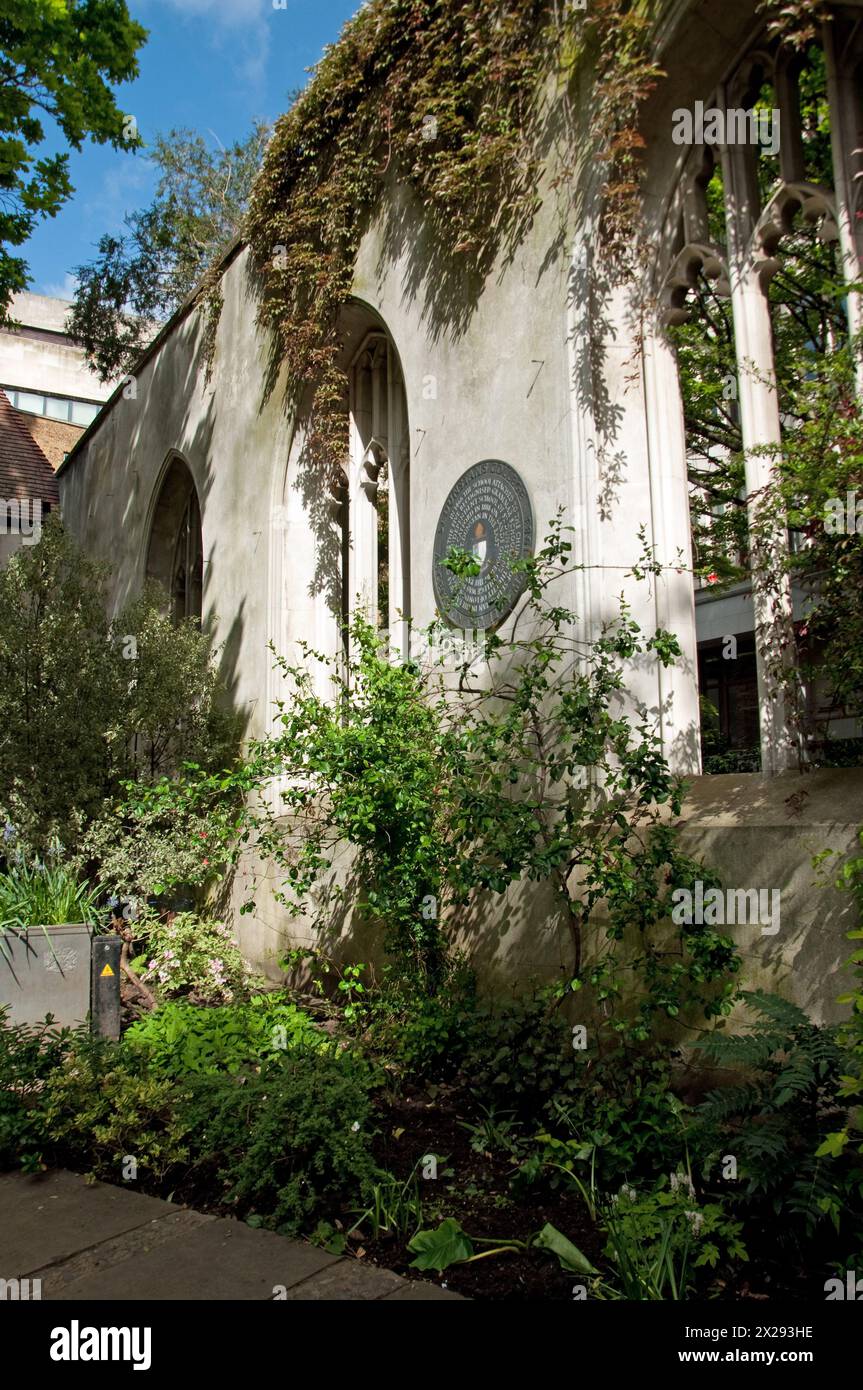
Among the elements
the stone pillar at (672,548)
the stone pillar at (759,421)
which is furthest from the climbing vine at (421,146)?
the stone pillar at (672,548)

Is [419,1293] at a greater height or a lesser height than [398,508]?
lesser

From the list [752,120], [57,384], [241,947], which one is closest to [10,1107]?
[241,947]

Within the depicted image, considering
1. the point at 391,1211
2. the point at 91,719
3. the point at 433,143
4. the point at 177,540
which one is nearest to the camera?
the point at 391,1211

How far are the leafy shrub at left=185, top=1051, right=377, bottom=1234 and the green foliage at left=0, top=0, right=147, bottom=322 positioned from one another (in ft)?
29.7

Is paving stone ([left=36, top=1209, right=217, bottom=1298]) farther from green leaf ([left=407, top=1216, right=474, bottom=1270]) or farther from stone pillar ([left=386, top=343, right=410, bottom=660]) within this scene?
stone pillar ([left=386, top=343, right=410, bottom=660])

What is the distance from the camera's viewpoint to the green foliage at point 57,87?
9.05 meters

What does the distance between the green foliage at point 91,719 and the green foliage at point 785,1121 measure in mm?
4525

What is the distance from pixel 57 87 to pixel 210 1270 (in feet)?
34.4

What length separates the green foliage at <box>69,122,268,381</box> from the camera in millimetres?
18516

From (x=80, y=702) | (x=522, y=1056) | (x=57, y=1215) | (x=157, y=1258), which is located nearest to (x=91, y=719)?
(x=80, y=702)

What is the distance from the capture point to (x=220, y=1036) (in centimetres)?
497

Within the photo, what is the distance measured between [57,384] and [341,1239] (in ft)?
98.0

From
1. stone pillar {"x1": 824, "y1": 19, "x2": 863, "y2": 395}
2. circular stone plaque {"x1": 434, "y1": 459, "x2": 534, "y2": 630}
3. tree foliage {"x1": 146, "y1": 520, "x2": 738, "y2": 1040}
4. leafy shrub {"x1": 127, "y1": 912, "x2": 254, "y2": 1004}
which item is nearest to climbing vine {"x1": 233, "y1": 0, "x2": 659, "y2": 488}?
stone pillar {"x1": 824, "y1": 19, "x2": 863, "y2": 395}

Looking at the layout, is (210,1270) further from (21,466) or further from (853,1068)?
(21,466)
